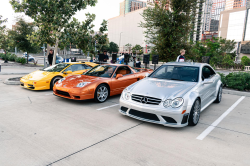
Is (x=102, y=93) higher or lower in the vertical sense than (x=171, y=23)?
lower

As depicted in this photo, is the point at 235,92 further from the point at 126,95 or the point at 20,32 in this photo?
the point at 20,32

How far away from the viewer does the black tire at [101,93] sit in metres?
5.99

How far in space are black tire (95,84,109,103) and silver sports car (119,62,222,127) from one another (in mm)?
1613

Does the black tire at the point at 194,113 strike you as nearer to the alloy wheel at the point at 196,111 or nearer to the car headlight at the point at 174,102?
the alloy wheel at the point at 196,111

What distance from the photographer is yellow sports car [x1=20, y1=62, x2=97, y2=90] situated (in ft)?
24.3

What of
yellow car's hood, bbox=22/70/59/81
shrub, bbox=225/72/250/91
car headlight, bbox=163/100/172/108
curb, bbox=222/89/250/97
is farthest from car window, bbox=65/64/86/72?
shrub, bbox=225/72/250/91

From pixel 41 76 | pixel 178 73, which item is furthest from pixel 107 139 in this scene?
pixel 41 76

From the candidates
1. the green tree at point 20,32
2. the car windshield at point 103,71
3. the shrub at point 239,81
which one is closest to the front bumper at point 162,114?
the car windshield at point 103,71

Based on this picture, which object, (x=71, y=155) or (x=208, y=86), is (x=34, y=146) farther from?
(x=208, y=86)

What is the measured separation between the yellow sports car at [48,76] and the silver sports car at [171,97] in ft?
14.3

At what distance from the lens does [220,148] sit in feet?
10.9

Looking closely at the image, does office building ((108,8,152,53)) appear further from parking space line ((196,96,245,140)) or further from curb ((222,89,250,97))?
parking space line ((196,96,245,140))

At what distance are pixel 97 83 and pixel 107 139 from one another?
271 cm

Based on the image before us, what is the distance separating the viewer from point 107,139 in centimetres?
355
